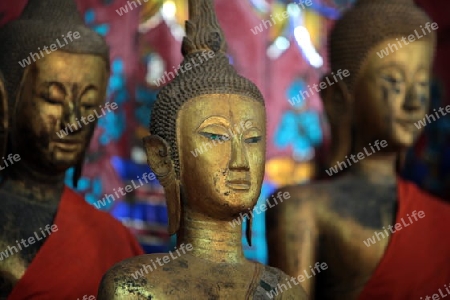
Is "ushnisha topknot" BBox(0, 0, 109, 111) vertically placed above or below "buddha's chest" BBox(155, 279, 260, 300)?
above

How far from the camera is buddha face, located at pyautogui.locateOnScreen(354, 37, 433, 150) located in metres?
5.66

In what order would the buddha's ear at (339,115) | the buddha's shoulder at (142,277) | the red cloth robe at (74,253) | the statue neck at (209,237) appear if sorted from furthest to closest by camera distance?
the buddha's ear at (339,115) < the red cloth robe at (74,253) < the statue neck at (209,237) < the buddha's shoulder at (142,277)

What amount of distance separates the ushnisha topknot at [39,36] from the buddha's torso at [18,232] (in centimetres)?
49

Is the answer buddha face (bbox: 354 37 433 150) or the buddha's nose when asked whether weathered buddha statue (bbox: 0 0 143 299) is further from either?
buddha face (bbox: 354 37 433 150)

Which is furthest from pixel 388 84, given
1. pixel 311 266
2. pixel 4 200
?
pixel 4 200

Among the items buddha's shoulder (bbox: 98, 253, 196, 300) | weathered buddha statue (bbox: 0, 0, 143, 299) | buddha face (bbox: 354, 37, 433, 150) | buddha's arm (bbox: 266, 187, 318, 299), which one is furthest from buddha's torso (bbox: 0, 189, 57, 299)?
buddha face (bbox: 354, 37, 433, 150)

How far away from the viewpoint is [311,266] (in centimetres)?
548

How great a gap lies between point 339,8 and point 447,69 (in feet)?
2.74

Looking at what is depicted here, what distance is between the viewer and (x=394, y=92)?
18.6ft

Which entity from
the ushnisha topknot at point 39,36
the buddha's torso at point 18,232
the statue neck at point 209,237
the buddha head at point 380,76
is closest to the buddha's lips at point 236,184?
the statue neck at point 209,237

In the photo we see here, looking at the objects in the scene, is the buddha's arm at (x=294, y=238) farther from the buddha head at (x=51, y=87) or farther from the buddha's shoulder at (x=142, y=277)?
the buddha's shoulder at (x=142, y=277)

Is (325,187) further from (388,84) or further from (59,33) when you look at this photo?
(59,33)

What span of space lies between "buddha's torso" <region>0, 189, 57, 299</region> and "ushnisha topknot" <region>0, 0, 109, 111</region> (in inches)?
19.2

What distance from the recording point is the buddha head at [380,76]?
568 cm
